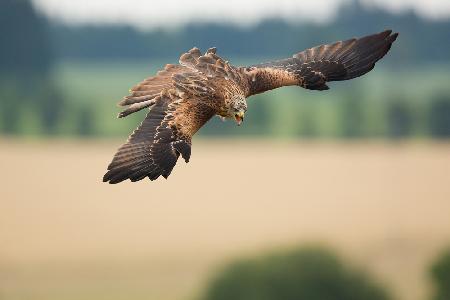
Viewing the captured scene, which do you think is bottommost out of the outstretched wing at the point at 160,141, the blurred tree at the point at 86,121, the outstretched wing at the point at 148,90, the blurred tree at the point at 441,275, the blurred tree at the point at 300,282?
the blurred tree at the point at 441,275

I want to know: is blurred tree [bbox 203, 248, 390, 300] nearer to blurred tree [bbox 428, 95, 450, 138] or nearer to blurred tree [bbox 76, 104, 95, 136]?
blurred tree [bbox 76, 104, 95, 136]

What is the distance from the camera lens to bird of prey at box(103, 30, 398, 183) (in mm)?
11719

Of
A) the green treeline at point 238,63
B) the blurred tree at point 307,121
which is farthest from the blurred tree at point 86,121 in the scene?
the blurred tree at point 307,121

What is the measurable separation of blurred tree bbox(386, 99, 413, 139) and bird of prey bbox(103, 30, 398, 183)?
Result: 47.8 m

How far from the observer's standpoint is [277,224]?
52750 mm

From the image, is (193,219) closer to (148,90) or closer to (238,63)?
(238,63)

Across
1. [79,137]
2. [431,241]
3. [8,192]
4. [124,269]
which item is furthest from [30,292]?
[431,241]

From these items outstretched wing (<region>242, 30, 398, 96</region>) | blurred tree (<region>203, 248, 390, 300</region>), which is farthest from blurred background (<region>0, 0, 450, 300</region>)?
outstretched wing (<region>242, 30, 398, 96</region>)

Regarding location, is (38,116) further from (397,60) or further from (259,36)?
(397,60)

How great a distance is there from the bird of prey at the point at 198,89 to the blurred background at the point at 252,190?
2807cm

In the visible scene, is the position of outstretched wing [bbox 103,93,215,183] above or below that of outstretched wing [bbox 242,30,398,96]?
below

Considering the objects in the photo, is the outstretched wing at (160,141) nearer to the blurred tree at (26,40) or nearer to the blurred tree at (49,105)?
the blurred tree at (49,105)

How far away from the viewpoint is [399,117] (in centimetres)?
6259

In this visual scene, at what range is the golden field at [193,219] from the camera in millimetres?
46250
